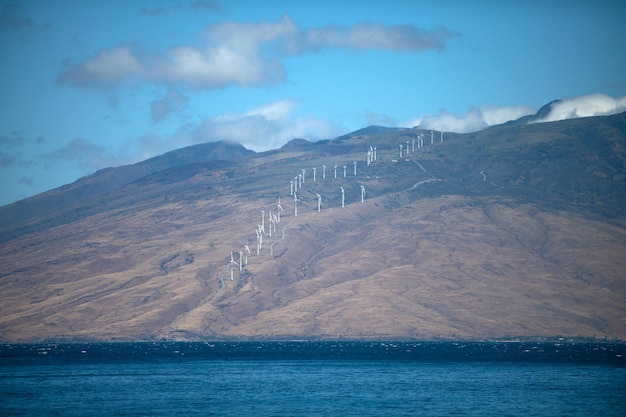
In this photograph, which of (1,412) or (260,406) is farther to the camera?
(260,406)

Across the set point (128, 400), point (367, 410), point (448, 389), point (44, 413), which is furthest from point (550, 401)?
point (44, 413)

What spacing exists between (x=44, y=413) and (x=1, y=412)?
6.33 metres

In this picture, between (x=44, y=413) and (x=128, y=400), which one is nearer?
(x=44, y=413)

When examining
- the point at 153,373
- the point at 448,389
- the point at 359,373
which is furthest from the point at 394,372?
Result: the point at 153,373

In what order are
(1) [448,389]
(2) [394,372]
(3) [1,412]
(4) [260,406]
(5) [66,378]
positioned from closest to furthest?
(3) [1,412], (4) [260,406], (1) [448,389], (5) [66,378], (2) [394,372]

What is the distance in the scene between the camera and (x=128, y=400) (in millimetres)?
147125

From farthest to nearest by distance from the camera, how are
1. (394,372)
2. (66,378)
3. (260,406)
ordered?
(394,372)
(66,378)
(260,406)

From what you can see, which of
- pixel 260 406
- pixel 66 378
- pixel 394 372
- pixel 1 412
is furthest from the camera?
pixel 394 372

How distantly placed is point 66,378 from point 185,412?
214 feet

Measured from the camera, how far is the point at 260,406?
458 ft

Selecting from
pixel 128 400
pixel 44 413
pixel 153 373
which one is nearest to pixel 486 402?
pixel 128 400

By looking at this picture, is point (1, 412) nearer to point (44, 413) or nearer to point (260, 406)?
point (44, 413)

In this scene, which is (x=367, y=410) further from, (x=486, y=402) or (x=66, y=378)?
(x=66, y=378)

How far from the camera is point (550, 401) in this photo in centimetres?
14600
